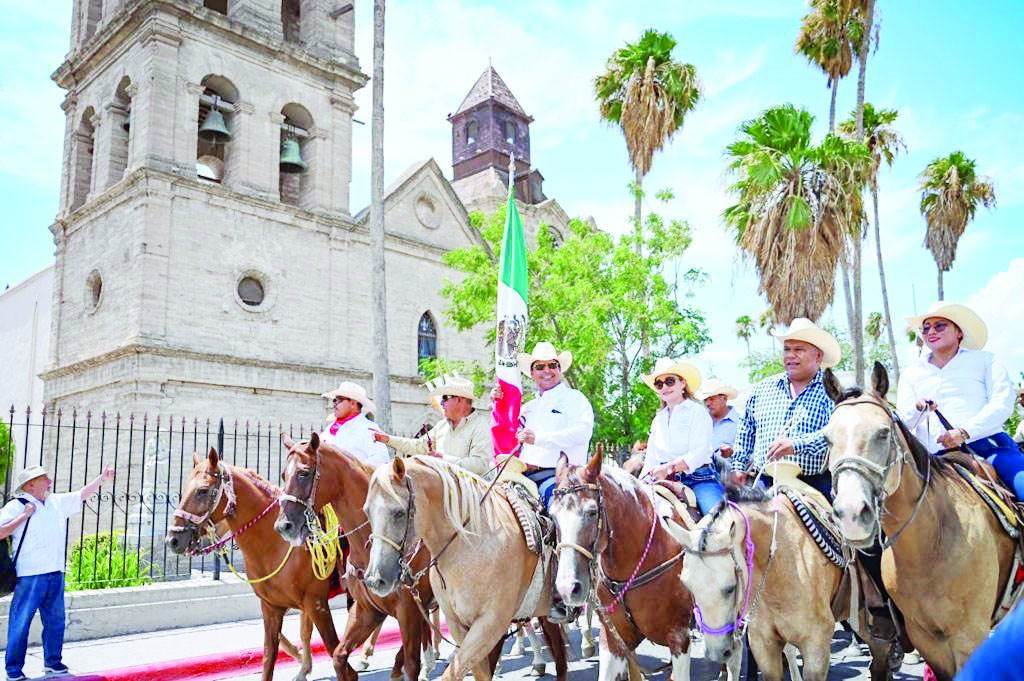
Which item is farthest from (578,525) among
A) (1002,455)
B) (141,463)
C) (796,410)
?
(141,463)

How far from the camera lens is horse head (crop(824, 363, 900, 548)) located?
13.5 ft

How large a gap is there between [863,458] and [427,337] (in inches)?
972

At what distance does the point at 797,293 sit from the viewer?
15.5 metres

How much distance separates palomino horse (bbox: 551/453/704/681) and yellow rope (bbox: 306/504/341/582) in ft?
8.46

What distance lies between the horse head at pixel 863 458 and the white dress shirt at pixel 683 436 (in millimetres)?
2083

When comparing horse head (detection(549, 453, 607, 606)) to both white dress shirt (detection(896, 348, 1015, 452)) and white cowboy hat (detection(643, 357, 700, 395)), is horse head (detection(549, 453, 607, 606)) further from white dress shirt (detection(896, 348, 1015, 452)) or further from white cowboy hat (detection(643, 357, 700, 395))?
white dress shirt (detection(896, 348, 1015, 452))

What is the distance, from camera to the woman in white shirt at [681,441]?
22.1 feet

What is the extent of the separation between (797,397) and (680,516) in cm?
133

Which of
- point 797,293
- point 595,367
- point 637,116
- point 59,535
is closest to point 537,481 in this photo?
point 59,535

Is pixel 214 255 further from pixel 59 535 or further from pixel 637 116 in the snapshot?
pixel 59 535

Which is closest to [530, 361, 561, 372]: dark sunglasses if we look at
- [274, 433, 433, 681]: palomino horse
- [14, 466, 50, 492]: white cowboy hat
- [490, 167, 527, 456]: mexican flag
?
[490, 167, 527, 456]: mexican flag

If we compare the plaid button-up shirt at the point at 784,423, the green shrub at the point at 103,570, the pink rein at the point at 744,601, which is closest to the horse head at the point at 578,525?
the pink rein at the point at 744,601

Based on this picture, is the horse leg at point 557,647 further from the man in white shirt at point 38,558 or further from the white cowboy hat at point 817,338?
the man in white shirt at point 38,558

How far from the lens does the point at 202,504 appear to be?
Answer: 7.41 m
